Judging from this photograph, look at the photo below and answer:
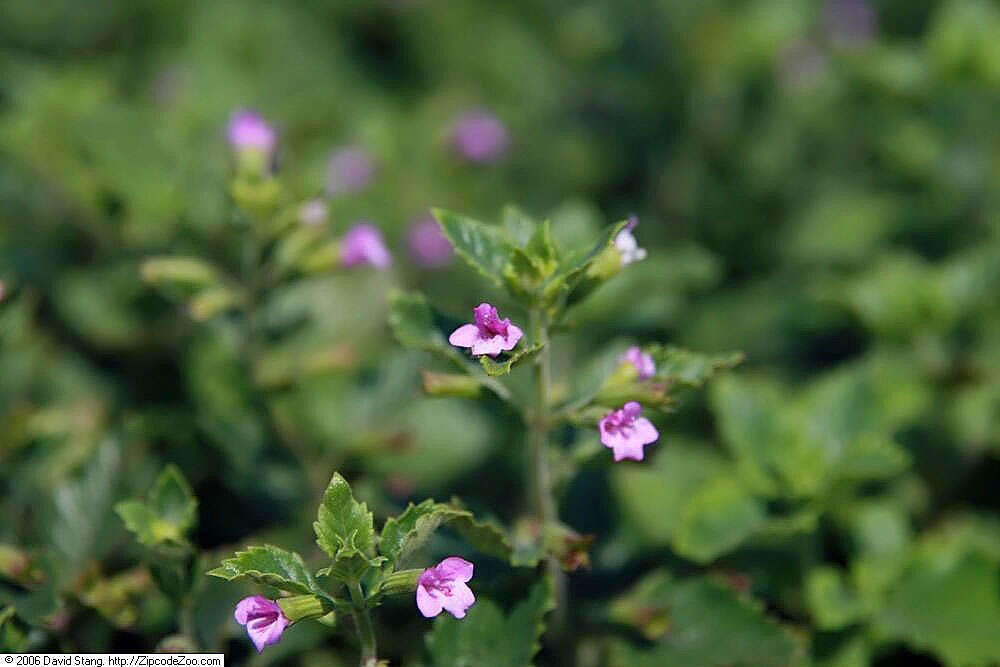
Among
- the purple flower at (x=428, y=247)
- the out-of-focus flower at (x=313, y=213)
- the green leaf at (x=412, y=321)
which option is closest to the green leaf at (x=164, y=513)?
the green leaf at (x=412, y=321)

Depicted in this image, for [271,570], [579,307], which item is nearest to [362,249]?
[579,307]

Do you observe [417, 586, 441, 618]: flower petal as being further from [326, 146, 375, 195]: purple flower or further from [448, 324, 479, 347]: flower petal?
[326, 146, 375, 195]: purple flower

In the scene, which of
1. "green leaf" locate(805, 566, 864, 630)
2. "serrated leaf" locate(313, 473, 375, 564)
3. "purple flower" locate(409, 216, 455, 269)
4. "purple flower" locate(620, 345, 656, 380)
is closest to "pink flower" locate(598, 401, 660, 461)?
"purple flower" locate(620, 345, 656, 380)

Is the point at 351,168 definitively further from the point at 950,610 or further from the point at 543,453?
the point at 950,610

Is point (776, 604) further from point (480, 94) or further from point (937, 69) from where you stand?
point (480, 94)

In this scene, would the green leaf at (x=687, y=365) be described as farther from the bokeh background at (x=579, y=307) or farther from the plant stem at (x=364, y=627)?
the plant stem at (x=364, y=627)

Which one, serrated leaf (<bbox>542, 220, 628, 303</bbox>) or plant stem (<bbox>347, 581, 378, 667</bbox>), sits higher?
serrated leaf (<bbox>542, 220, 628, 303</bbox>)

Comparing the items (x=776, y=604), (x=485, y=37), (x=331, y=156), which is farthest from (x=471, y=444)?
(x=485, y=37)
